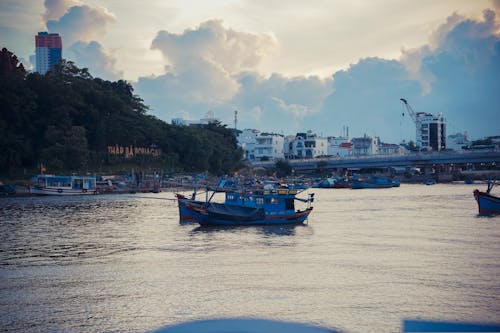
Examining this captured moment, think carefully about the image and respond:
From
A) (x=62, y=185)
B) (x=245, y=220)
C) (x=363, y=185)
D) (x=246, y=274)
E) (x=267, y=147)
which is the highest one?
(x=267, y=147)

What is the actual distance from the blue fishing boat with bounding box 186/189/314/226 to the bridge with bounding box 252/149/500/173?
5450cm

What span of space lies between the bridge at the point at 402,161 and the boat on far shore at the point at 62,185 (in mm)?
41484

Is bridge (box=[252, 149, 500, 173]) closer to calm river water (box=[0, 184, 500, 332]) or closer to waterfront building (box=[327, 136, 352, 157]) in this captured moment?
waterfront building (box=[327, 136, 352, 157])

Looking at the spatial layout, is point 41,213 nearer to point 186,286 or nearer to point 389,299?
point 186,286

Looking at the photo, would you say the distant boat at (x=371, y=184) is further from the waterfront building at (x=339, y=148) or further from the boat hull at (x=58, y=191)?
the waterfront building at (x=339, y=148)

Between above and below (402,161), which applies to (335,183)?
below

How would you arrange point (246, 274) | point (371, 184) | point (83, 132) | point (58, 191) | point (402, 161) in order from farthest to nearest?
1. point (402, 161)
2. point (371, 184)
3. point (83, 132)
4. point (58, 191)
5. point (246, 274)

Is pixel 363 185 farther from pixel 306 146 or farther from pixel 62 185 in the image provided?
pixel 306 146

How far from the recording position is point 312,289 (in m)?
16.0

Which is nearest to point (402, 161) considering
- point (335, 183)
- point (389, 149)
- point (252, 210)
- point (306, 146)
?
point (335, 183)

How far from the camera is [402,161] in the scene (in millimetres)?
85062

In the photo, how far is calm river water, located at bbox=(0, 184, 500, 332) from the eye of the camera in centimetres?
1364

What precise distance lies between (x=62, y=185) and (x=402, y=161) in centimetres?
5162

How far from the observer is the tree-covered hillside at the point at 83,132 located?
60375mm
